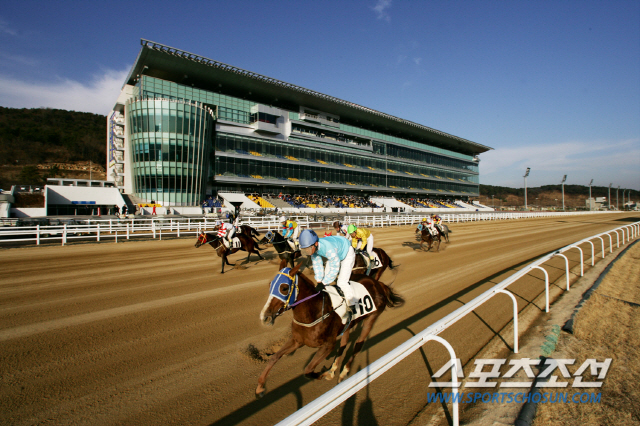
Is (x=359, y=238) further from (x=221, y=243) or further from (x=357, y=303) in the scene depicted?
(x=221, y=243)

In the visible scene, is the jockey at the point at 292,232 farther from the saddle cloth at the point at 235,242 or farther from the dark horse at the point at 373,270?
the dark horse at the point at 373,270

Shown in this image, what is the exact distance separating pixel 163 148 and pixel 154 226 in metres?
25.6

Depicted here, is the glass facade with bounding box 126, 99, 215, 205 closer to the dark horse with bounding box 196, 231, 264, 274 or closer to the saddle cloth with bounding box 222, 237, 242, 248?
the dark horse with bounding box 196, 231, 264, 274

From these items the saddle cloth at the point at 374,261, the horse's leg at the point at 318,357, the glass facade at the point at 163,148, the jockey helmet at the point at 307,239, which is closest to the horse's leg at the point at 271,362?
the horse's leg at the point at 318,357

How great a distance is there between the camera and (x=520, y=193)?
7480 inches

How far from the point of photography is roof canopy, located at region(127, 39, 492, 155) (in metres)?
41.0

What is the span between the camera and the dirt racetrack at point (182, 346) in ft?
10.7

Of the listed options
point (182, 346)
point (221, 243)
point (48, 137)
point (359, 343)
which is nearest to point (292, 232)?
point (221, 243)

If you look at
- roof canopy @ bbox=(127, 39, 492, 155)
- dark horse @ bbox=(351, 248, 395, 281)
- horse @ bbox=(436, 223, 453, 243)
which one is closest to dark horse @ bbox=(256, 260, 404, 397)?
dark horse @ bbox=(351, 248, 395, 281)

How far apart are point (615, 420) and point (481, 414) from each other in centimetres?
121

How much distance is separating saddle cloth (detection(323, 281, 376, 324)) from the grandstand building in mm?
40867

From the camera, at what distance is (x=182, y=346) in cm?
467

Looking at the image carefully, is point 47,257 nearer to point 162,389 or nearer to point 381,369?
point 162,389

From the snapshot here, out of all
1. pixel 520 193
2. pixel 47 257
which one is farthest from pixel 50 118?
pixel 520 193
